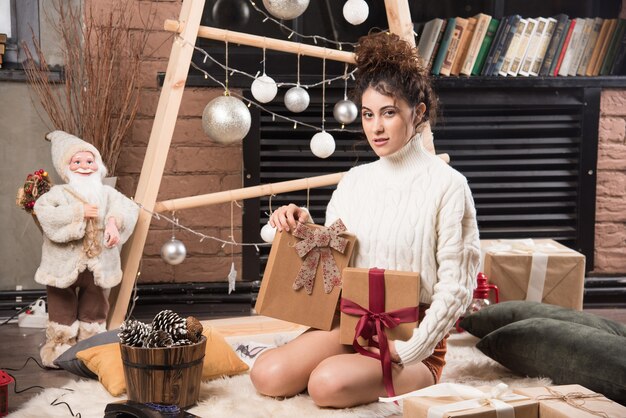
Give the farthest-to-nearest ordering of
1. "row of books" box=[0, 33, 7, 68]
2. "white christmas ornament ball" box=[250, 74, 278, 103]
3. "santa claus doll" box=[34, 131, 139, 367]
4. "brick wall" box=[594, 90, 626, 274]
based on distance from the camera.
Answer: "brick wall" box=[594, 90, 626, 274]
"row of books" box=[0, 33, 7, 68]
"white christmas ornament ball" box=[250, 74, 278, 103]
"santa claus doll" box=[34, 131, 139, 367]

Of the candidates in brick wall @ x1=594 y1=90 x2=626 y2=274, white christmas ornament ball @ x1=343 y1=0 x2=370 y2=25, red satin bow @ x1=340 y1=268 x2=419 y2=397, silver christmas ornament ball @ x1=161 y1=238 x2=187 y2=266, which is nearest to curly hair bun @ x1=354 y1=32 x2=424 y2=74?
red satin bow @ x1=340 y1=268 x2=419 y2=397

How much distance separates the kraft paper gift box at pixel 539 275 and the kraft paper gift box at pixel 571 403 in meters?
1.09

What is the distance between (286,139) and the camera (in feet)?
12.1

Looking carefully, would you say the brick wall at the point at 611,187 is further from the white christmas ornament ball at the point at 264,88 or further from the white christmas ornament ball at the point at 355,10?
the white christmas ornament ball at the point at 264,88

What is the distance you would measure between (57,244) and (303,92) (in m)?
1.00

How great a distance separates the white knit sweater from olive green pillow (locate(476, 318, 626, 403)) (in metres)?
0.40

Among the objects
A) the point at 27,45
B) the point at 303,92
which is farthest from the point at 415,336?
the point at 27,45

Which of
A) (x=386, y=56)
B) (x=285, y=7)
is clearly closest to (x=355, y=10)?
(x=285, y=7)

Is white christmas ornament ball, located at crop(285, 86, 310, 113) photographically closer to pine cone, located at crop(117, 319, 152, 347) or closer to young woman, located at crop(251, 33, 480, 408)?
young woman, located at crop(251, 33, 480, 408)

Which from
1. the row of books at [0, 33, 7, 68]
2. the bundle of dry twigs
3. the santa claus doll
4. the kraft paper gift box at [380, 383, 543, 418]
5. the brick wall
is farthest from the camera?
the brick wall

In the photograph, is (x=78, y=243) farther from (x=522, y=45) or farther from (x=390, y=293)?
(x=522, y=45)

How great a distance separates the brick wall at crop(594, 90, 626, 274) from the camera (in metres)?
3.83

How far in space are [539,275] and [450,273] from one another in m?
1.05

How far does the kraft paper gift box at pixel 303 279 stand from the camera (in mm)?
2428
